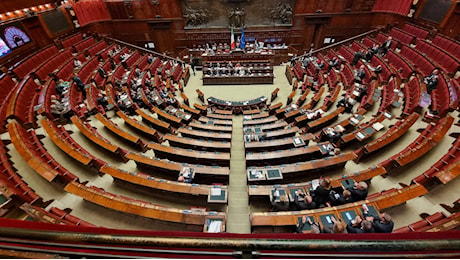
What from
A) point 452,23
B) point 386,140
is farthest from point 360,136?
point 452,23

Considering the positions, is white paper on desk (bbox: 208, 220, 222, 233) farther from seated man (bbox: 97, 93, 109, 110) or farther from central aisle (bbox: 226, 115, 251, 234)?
seated man (bbox: 97, 93, 109, 110)

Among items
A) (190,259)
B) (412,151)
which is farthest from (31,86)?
(412,151)

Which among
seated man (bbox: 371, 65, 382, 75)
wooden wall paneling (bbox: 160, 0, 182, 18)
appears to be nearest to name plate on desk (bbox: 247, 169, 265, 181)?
seated man (bbox: 371, 65, 382, 75)

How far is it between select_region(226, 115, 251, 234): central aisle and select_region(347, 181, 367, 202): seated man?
7.95 ft

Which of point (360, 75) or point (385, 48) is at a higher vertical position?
point (385, 48)

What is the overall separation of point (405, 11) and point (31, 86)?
2116 cm

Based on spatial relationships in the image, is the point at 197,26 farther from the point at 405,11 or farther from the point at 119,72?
the point at 405,11

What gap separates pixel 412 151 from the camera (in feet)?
15.2

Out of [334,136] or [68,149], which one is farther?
[334,136]

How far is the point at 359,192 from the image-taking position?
12.9ft

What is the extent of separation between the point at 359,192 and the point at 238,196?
284 centimetres

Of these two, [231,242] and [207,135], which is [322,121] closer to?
[207,135]

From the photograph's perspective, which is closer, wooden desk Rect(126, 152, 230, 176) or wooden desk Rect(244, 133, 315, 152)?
wooden desk Rect(126, 152, 230, 176)

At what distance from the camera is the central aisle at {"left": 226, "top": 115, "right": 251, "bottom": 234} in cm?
454
